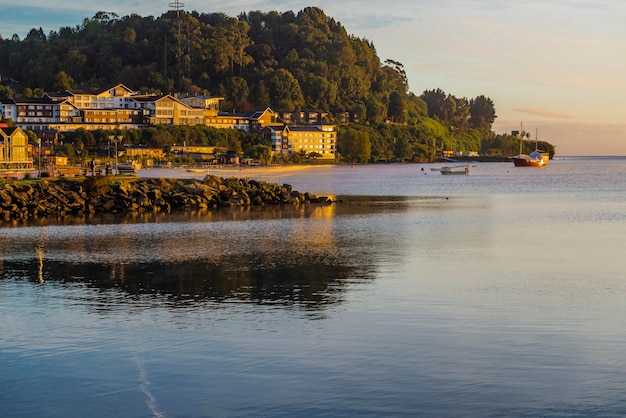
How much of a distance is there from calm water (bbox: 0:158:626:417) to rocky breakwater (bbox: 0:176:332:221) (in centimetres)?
1172

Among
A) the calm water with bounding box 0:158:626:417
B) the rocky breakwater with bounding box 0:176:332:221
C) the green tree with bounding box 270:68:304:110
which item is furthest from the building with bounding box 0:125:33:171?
the green tree with bounding box 270:68:304:110

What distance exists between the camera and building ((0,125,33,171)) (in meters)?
76.8

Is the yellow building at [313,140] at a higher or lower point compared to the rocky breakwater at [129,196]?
higher

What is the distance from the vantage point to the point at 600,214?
49031 mm

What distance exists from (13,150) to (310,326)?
2653 inches

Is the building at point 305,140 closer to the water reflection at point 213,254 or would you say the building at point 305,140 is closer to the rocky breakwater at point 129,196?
the rocky breakwater at point 129,196

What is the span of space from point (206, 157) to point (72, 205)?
92595 mm

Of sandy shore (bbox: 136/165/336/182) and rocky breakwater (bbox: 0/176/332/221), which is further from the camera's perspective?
sandy shore (bbox: 136/165/336/182)

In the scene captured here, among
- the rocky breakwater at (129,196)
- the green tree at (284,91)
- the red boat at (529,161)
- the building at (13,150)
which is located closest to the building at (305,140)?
the green tree at (284,91)

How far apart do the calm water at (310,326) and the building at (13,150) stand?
45.6 m

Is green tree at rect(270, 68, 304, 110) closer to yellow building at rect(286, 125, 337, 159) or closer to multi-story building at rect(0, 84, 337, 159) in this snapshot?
multi-story building at rect(0, 84, 337, 159)

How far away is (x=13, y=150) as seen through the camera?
78.6m

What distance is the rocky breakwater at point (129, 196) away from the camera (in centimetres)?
4531

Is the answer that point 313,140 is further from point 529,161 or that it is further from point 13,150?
point 13,150
